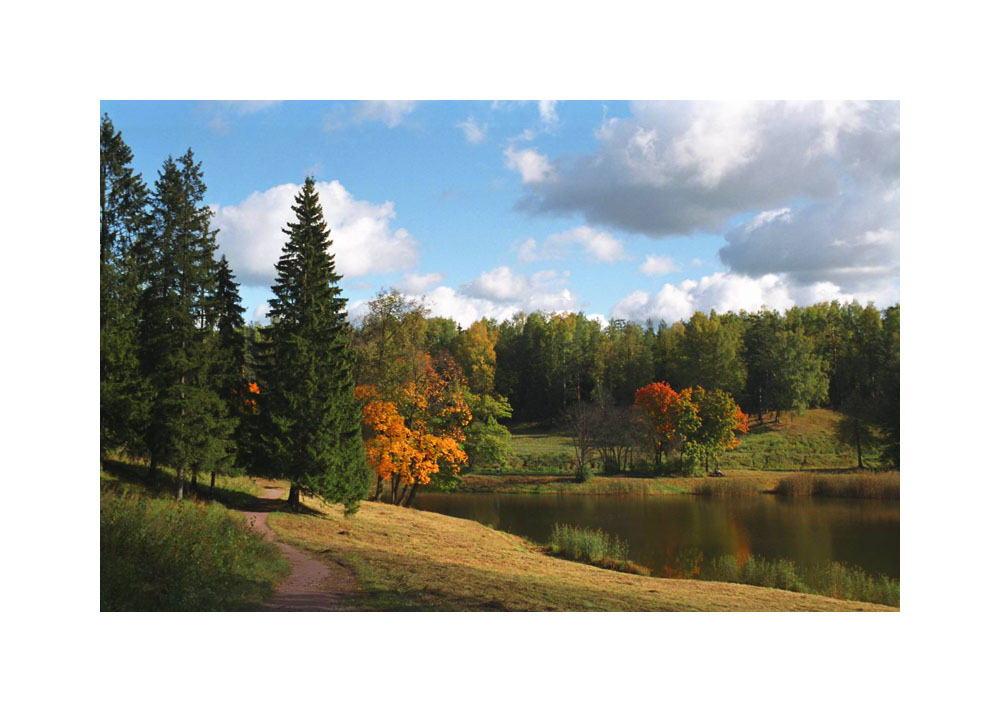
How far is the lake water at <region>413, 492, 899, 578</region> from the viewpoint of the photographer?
271 inches

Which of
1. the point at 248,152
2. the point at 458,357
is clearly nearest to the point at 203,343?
the point at 248,152

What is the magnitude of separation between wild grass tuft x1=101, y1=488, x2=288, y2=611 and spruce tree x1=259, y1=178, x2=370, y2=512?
2818 mm

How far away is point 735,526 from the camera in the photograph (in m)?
8.30

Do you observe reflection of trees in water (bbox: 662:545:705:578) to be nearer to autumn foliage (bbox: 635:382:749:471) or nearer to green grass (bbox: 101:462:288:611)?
autumn foliage (bbox: 635:382:749:471)

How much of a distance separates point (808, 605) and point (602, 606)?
8.36ft

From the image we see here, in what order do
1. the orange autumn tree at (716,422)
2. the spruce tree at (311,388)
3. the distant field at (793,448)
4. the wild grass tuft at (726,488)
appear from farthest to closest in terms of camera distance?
the spruce tree at (311,388), the wild grass tuft at (726,488), the orange autumn tree at (716,422), the distant field at (793,448)

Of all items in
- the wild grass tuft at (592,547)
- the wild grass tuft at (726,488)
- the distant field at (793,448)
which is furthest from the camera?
the wild grass tuft at (592,547)

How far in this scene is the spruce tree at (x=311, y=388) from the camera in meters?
9.87

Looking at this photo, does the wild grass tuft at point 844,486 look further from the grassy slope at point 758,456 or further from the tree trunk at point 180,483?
the tree trunk at point 180,483

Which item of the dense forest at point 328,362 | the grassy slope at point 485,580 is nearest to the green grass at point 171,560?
the dense forest at point 328,362

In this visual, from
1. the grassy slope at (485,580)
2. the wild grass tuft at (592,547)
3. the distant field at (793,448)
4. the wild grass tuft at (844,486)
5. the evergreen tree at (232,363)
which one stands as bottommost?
the wild grass tuft at (592,547)

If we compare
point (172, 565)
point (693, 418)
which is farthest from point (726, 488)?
point (172, 565)

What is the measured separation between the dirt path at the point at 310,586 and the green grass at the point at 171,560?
0.14 m

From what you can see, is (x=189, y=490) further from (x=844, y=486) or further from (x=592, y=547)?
(x=844, y=486)
